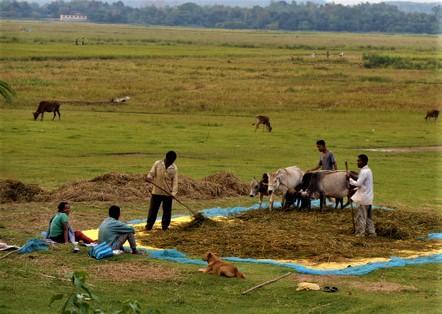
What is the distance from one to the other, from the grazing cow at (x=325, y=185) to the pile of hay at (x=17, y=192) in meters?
6.37

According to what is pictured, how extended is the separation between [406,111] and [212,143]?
1788cm

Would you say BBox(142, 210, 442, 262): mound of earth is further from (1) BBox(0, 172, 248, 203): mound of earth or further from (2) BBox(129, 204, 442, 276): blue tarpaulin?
Result: (1) BBox(0, 172, 248, 203): mound of earth

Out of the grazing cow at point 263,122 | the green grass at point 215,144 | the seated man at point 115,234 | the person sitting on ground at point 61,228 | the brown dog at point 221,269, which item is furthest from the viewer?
the grazing cow at point 263,122

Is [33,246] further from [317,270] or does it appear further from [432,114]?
[432,114]

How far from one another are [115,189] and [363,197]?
7.12 meters

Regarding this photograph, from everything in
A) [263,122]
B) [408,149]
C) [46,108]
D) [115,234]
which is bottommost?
[408,149]

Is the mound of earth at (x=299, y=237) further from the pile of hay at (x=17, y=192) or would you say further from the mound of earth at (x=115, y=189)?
the pile of hay at (x=17, y=192)

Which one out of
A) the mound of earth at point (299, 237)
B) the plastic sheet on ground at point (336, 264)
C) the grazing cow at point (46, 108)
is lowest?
the grazing cow at point (46, 108)

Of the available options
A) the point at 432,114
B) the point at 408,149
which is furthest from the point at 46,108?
the point at 432,114

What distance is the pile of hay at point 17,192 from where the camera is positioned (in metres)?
22.2

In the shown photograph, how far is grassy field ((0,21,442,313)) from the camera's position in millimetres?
14031

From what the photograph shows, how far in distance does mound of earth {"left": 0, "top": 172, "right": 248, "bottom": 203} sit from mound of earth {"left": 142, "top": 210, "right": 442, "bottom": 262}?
3027 millimetres

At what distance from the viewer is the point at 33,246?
16172 millimetres

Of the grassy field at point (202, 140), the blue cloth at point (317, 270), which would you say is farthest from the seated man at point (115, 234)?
the blue cloth at point (317, 270)
